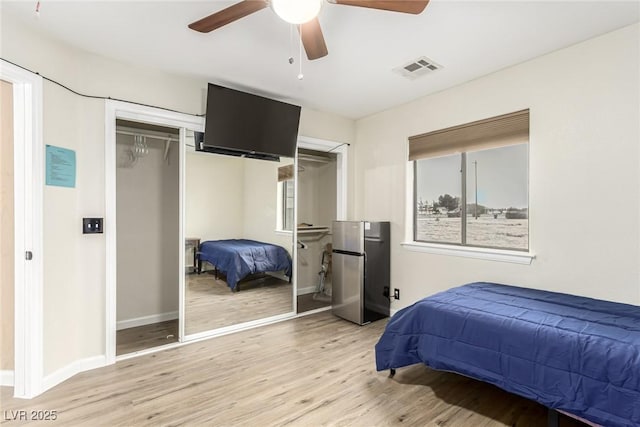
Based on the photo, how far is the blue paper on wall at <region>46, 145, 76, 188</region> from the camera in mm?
2290

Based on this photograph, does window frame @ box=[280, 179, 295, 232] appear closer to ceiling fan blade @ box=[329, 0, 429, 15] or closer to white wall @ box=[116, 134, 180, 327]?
white wall @ box=[116, 134, 180, 327]

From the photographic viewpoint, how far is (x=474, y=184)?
3.25 meters

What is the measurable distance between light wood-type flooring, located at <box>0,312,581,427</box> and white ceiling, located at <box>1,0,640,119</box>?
2.59 meters

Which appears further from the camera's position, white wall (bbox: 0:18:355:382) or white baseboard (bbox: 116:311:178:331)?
white baseboard (bbox: 116:311:178:331)

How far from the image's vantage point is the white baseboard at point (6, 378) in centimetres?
224

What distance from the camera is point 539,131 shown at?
103 inches

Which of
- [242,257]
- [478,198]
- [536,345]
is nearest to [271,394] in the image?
[536,345]

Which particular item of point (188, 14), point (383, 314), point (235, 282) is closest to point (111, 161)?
point (188, 14)

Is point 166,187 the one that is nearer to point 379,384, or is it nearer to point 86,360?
point 86,360

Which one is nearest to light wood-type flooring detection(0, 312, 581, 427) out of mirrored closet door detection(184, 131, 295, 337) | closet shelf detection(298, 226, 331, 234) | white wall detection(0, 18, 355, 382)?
white wall detection(0, 18, 355, 382)

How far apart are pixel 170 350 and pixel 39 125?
2.13m

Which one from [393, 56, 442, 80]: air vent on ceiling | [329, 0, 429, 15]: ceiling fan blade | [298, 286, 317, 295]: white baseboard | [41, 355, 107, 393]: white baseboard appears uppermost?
[393, 56, 442, 80]: air vent on ceiling

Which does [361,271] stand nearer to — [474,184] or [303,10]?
[474,184]

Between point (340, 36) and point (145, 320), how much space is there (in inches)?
140
